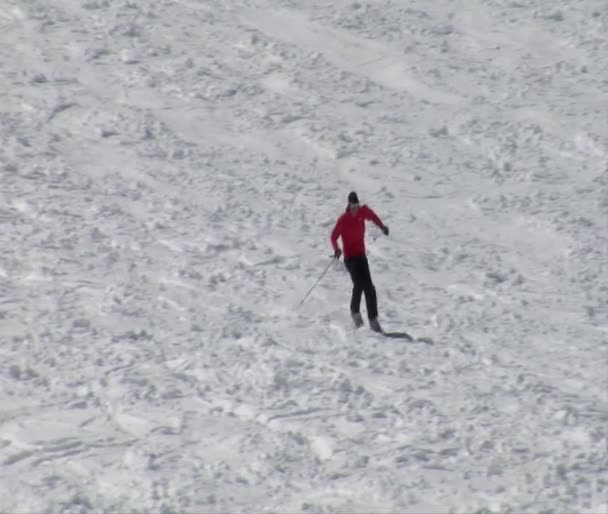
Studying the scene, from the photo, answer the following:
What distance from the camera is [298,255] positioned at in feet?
56.9

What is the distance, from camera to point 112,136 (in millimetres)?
21281

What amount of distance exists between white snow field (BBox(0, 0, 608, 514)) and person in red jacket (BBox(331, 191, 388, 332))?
486 millimetres

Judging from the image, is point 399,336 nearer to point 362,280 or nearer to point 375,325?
point 375,325

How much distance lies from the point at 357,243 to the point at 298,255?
3721 mm

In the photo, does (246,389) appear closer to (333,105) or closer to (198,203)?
(198,203)

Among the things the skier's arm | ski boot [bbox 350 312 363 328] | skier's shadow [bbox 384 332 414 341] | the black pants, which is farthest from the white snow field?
the skier's arm

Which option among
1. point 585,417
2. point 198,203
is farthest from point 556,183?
point 585,417

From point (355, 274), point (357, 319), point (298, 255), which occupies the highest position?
point (355, 274)

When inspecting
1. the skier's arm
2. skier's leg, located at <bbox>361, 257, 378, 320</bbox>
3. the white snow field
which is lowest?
the white snow field

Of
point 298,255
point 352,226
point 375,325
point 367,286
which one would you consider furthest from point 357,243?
point 298,255

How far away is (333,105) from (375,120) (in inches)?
38.2

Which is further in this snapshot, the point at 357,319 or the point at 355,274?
the point at 357,319

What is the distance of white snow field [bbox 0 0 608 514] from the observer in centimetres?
1068

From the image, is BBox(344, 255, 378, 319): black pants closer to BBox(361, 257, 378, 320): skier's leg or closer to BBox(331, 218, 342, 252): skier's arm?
BBox(361, 257, 378, 320): skier's leg
